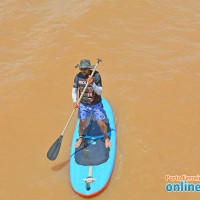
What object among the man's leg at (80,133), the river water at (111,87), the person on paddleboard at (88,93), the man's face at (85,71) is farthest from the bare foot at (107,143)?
the man's face at (85,71)

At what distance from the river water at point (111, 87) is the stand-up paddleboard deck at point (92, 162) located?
24 centimetres

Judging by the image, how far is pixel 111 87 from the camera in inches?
274

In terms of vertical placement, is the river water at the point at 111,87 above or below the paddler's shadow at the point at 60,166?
above

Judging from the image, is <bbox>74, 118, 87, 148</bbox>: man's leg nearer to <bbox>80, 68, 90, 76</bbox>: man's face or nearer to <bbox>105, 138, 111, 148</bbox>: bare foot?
<bbox>105, 138, 111, 148</bbox>: bare foot

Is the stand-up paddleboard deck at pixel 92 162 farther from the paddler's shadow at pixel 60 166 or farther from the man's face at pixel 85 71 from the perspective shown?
the man's face at pixel 85 71

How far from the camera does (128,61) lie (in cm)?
779

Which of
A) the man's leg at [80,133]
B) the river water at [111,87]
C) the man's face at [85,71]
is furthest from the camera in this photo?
the man's leg at [80,133]

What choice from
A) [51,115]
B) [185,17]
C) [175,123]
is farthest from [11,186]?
[185,17]

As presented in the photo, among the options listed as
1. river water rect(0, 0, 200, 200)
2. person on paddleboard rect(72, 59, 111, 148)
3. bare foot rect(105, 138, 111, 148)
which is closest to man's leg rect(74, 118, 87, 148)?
person on paddleboard rect(72, 59, 111, 148)

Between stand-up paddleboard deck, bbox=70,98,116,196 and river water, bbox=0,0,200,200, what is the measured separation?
238 mm

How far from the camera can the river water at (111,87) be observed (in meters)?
4.75

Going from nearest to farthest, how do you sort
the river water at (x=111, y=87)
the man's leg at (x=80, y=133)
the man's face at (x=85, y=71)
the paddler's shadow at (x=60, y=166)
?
the man's face at (x=85, y=71) < the river water at (x=111, y=87) < the paddler's shadow at (x=60, y=166) < the man's leg at (x=80, y=133)

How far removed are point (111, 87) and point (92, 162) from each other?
286 centimetres

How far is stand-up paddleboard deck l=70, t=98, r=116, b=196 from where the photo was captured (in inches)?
172
